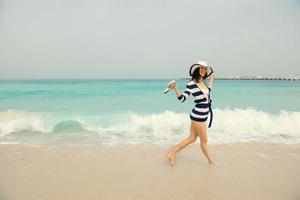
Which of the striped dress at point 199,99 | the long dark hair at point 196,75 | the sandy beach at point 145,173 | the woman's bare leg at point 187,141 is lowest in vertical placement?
the sandy beach at point 145,173

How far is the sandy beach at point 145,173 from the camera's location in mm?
3172

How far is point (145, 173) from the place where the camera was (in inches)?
150

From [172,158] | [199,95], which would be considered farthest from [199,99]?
[172,158]

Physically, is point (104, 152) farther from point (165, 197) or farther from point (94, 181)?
point (165, 197)

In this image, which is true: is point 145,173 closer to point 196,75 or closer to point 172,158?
point 172,158

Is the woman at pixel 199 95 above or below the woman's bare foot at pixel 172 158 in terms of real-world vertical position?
above

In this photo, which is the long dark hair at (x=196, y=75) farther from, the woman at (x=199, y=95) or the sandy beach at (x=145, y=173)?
the sandy beach at (x=145, y=173)

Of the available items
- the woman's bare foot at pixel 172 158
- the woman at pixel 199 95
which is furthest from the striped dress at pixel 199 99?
the woman's bare foot at pixel 172 158

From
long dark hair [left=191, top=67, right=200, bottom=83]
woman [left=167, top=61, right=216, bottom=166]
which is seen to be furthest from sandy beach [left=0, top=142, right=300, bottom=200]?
long dark hair [left=191, top=67, right=200, bottom=83]

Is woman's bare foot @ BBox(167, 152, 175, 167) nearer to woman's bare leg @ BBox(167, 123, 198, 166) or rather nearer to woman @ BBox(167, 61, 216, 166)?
woman's bare leg @ BBox(167, 123, 198, 166)

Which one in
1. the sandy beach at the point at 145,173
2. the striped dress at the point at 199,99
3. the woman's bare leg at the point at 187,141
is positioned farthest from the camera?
the woman's bare leg at the point at 187,141

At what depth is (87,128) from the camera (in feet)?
25.1

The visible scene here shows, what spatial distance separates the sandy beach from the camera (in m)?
3.17

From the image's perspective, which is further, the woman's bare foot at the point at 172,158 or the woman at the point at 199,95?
the woman's bare foot at the point at 172,158
